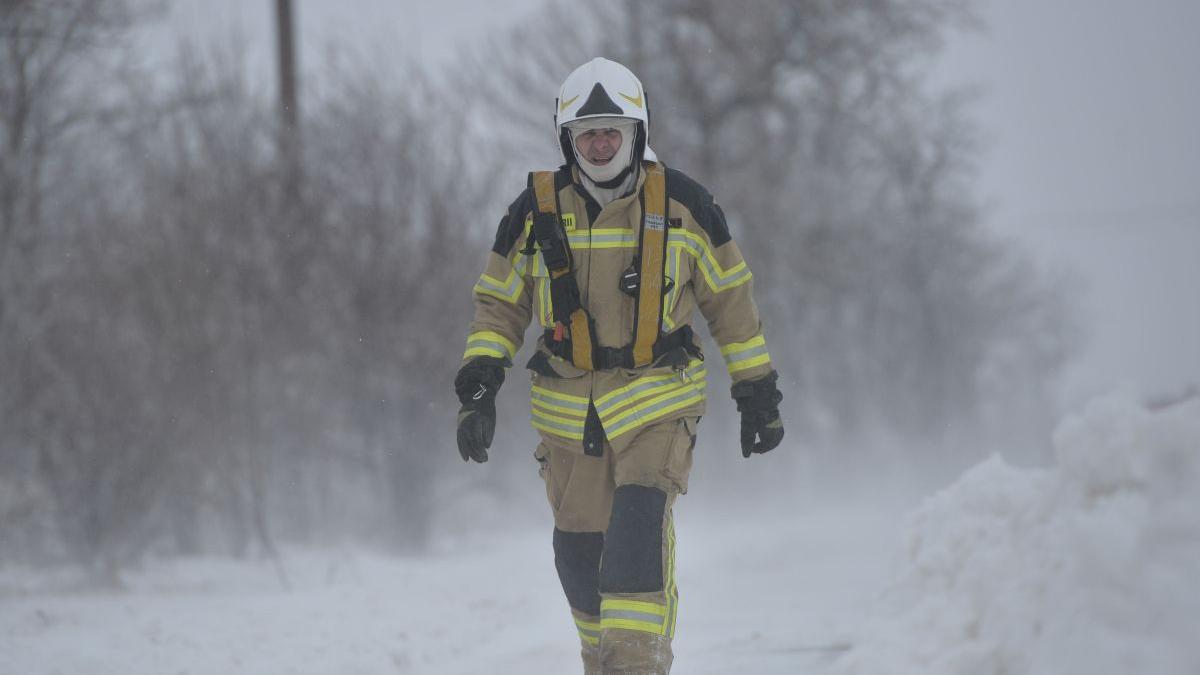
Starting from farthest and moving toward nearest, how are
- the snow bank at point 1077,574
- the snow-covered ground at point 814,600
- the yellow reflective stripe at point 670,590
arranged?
the yellow reflective stripe at point 670,590 < the snow-covered ground at point 814,600 < the snow bank at point 1077,574

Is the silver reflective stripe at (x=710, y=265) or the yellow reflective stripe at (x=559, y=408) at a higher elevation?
the silver reflective stripe at (x=710, y=265)

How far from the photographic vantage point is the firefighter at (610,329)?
13.3ft

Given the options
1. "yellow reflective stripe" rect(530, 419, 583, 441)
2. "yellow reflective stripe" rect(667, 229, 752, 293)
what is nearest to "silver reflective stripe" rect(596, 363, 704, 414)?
"yellow reflective stripe" rect(530, 419, 583, 441)

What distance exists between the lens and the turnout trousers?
377cm

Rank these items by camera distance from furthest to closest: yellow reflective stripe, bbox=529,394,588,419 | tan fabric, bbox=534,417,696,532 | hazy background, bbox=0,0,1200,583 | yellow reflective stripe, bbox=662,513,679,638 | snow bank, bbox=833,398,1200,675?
hazy background, bbox=0,0,1200,583 → yellow reflective stripe, bbox=529,394,588,419 → tan fabric, bbox=534,417,696,532 → yellow reflective stripe, bbox=662,513,679,638 → snow bank, bbox=833,398,1200,675

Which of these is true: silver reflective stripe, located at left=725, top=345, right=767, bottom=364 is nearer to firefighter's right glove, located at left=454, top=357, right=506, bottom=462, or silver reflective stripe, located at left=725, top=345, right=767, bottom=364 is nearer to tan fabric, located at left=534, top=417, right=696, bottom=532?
tan fabric, located at left=534, top=417, right=696, bottom=532

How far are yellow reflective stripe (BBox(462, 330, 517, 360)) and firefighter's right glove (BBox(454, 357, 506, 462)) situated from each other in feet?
0.06

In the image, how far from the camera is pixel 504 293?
14.1 ft

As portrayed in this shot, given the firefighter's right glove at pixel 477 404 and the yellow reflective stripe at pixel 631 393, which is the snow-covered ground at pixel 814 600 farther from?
the firefighter's right glove at pixel 477 404

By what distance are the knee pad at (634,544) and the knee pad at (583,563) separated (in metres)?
0.32

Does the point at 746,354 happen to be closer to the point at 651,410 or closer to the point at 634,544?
the point at 651,410

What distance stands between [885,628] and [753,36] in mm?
14513

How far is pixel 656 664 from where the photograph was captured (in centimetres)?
374

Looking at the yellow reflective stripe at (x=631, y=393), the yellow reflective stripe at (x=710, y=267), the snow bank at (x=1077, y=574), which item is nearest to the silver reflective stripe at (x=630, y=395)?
the yellow reflective stripe at (x=631, y=393)
